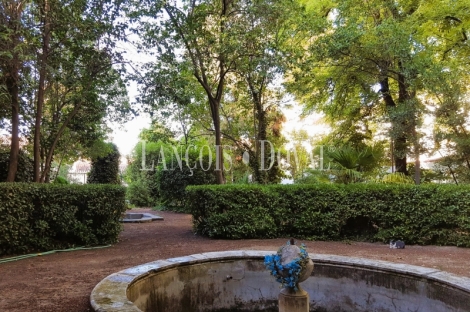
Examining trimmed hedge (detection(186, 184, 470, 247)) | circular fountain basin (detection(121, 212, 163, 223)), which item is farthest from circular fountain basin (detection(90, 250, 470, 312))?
circular fountain basin (detection(121, 212, 163, 223))

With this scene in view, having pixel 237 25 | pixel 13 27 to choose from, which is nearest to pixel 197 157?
pixel 237 25

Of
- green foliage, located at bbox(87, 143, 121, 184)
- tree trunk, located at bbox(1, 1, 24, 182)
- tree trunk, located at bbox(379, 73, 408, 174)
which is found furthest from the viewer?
green foliage, located at bbox(87, 143, 121, 184)

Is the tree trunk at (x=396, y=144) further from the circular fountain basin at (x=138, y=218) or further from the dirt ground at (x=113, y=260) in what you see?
the circular fountain basin at (x=138, y=218)

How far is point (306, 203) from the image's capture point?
815 centimetres

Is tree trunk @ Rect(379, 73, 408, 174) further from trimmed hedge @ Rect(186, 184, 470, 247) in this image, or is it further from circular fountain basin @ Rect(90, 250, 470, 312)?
circular fountain basin @ Rect(90, 250, 470, 312)

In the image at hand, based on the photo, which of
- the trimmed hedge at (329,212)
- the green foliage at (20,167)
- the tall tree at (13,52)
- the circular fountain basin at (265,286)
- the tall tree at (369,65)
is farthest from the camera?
the tall tree at (369,65)

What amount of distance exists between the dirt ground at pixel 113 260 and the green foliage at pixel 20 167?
3049 mm

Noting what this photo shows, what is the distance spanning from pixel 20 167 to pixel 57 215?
3.61 metres

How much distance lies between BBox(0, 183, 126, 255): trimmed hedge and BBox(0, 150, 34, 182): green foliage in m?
3.21

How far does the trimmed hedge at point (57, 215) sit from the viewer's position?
5.84 meters

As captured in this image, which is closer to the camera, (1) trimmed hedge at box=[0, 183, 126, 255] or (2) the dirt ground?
(2) the dirt ground

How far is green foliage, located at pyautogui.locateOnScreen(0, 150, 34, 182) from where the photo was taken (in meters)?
8.72

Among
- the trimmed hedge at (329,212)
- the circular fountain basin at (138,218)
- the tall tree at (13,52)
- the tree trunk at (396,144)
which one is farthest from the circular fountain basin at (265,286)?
the tree trunk at (396,144)

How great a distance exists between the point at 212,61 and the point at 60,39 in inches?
177
